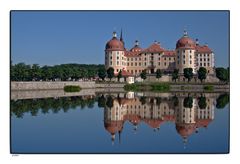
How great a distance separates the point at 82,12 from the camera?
3.69m

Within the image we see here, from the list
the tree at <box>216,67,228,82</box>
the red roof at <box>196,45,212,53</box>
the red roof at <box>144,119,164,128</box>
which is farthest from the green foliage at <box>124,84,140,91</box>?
the tree at <box>216,67,228,82</box>

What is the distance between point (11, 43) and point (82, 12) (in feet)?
2.40

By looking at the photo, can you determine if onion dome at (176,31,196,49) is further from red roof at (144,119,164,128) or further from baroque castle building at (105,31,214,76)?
red roof at (144,119,164,128)

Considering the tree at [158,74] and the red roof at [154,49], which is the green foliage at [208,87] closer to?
the tree at [158,74]

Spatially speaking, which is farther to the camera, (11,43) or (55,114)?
(55,114)

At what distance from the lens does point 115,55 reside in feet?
14.7

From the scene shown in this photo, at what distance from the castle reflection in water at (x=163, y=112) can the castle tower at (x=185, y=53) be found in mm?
338

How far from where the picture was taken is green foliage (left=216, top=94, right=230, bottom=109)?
12.3 feet

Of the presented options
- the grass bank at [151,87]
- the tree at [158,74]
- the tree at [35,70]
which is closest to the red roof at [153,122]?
the grass bank at [151,87]

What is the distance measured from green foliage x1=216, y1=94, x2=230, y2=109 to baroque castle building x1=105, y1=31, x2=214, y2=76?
347 millimetres

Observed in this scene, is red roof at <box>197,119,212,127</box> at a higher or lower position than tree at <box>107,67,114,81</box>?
lower

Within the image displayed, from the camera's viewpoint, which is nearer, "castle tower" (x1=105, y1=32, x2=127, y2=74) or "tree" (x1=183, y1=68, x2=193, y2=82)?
"castle tower" (x1=105, y1=32, x2=127, y2=74)
